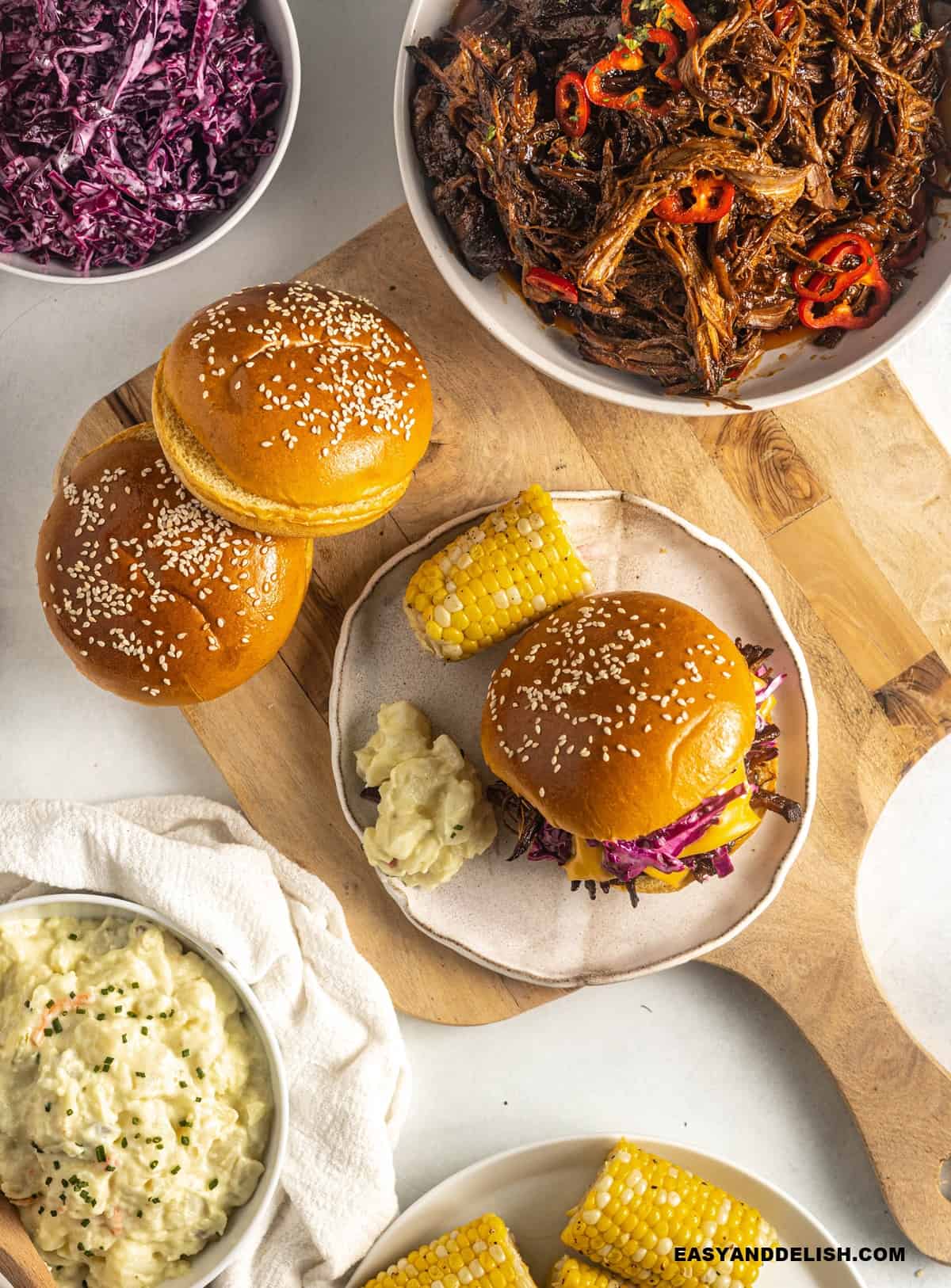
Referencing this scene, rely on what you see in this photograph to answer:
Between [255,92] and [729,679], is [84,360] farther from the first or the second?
[729,679]

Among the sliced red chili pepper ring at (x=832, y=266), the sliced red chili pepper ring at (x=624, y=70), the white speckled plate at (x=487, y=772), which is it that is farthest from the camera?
the white speckled plate at (x=487, y=772)

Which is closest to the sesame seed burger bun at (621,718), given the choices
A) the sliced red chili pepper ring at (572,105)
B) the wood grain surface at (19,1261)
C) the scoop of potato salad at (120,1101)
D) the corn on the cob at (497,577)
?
the corn on the cob at (497,577)

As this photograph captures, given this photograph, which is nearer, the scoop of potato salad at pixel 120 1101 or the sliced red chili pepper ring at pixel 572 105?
the sliced red chili pepper ring at pixel 572 105

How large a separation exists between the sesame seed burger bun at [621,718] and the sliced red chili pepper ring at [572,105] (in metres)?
1.15

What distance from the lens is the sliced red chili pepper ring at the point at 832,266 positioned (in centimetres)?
253

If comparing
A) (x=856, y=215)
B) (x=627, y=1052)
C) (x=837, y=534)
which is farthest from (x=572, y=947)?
(x=856, y=215)

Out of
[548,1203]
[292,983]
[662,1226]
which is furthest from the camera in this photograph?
[548,1203]

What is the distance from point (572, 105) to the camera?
2.41m


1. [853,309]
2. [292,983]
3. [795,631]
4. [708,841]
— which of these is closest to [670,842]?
[708,841]

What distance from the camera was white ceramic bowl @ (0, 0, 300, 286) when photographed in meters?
2.80

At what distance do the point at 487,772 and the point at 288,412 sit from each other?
1.20 metres

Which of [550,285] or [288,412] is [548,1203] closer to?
[288,412]

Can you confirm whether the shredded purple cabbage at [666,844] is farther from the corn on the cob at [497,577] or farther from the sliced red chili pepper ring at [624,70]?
the sliced red chili pepper ring at [624,70]

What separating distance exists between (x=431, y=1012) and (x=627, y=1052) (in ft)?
2.12
